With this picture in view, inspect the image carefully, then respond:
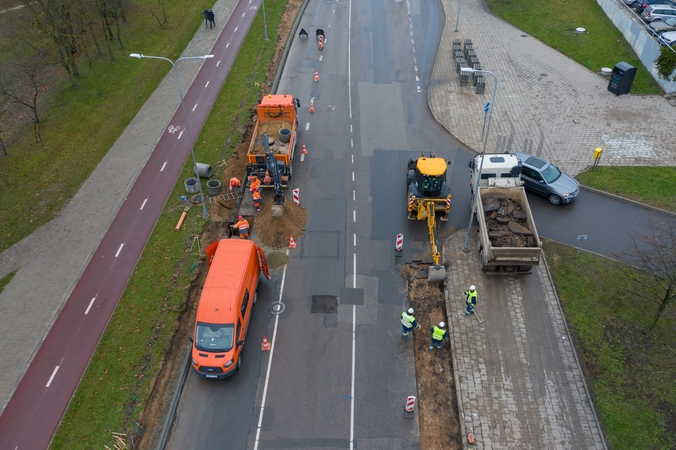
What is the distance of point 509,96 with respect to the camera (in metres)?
32.2

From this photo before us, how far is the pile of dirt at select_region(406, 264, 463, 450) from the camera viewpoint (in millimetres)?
15875

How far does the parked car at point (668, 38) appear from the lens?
1300 inches

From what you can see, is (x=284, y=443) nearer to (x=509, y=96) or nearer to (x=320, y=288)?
(x=320, y=288)

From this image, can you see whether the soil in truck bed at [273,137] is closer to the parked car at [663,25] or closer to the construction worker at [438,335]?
the construction worker at [438,335]

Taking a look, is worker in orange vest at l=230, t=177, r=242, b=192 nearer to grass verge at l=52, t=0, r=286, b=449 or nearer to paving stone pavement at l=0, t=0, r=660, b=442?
grass verge at l=52, t=0, r=286, b=449

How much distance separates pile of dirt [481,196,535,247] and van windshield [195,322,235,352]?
1141cm

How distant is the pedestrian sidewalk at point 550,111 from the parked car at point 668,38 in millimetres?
3239

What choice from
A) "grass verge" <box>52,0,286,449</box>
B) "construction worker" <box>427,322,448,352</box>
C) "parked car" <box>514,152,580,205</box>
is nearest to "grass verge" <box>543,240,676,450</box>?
"parked car" <box>514,152,580,205</box>

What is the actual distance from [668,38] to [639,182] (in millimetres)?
15817

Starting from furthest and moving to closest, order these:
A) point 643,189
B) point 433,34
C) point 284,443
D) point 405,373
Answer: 1. point 433,34
2. point 643,189
3. point 405,373
4. point 284,443

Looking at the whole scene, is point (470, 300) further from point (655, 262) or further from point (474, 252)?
point (655, 262)

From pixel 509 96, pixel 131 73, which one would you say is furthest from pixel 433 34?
pixel 131 73

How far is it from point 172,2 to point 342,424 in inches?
1718

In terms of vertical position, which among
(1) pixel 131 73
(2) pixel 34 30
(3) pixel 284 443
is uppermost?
(2) pixel 34 30
